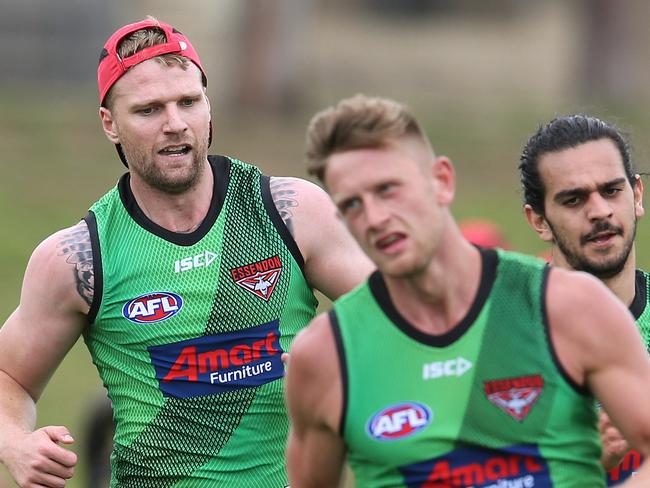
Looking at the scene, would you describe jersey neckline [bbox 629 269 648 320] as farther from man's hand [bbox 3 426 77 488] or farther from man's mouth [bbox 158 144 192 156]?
man's hand [bbox 3 426 77 488]

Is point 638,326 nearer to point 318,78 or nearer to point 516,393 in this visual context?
point 516,393

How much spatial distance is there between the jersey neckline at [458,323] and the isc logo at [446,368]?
0.19ft

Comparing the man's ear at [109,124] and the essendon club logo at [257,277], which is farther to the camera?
the man's ear at [109,124]

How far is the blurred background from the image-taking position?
859 inches

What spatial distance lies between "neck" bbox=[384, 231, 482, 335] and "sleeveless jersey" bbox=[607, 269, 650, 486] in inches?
45.1

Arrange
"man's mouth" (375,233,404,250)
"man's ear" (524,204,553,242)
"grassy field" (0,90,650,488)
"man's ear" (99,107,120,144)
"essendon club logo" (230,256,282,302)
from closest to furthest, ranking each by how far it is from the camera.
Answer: "man's mouth" (375,233,404,250) < "man's ear" (524,204,553,242) < "essendon club logo" (230,256,282,302) < "man's ear" (99,107,120,144) < "grassy field" (0,90,650,488)

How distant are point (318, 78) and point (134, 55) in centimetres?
2142

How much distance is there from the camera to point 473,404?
15.4 ft

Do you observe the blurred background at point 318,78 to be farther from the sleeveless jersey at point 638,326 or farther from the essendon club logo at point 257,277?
the sleeveless jersey at point 638,326

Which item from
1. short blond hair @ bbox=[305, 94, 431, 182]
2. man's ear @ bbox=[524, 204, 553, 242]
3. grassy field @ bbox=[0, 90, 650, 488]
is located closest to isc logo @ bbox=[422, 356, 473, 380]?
short blond hair @ bbox=[305, 94, 431, 182]

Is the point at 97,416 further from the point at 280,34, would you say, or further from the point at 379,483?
the point at 280,34

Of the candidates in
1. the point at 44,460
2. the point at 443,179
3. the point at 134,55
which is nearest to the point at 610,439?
the point at 443,179

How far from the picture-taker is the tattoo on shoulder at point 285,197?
6.26m

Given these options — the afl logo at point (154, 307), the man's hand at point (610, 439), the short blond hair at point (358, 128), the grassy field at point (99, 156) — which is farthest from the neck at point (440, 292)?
the grassy field at point (99, 156)
